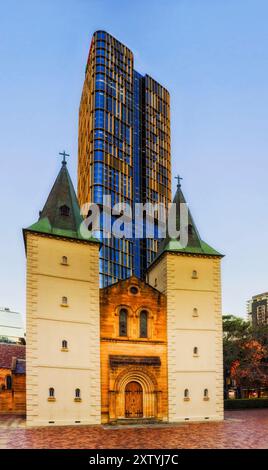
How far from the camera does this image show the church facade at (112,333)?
32188mm

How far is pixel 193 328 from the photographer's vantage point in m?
36.4

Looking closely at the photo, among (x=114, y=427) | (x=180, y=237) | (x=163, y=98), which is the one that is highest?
(x=163, y=98)

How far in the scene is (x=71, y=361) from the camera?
3272cm

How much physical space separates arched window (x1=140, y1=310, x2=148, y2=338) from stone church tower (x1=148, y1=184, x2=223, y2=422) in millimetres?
1635

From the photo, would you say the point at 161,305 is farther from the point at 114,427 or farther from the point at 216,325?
the point at 114,427

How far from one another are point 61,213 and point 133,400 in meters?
14.4

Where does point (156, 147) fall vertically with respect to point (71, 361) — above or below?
above

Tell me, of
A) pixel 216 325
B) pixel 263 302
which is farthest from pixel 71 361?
pixel 263 302

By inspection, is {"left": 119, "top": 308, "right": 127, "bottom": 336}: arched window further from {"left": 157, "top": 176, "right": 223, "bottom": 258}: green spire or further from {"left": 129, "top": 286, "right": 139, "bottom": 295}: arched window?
{"left": 157, "top": 176, "right": 223, "bottom": 258}: green spire

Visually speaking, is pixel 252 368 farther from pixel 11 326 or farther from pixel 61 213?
pixel 11 326

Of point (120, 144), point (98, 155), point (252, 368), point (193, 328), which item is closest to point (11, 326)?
point (98, 155)

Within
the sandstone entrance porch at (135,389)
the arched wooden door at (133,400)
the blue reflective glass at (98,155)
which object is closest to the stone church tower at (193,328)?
the sandstone entrance porch at (135,389)

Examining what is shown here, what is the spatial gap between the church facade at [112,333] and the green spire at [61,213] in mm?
76

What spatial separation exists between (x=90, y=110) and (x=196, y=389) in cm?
6751
